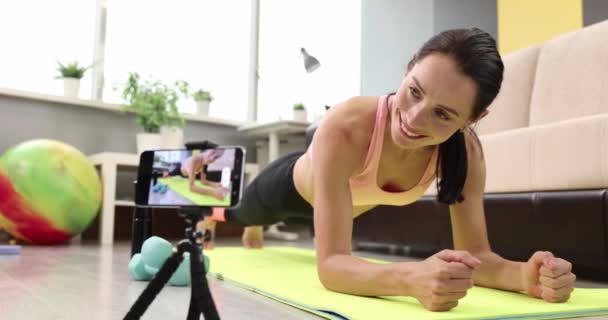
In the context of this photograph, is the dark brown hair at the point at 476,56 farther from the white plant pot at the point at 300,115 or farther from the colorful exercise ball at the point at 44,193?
the white plant pot at the point at 300,115

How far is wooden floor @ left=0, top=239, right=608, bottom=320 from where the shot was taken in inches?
34.3

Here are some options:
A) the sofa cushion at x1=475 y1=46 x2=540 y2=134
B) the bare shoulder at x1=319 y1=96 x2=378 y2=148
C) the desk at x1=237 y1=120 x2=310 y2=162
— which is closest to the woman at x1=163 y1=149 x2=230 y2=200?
the bare shoulder at x1=319 y1=96 x2=378 y2=148

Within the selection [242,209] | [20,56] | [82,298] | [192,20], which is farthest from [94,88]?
[82,298]

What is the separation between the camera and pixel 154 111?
308 centimetres

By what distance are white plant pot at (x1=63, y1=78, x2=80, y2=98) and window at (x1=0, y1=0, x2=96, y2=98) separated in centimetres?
9

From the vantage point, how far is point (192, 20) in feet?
12.5

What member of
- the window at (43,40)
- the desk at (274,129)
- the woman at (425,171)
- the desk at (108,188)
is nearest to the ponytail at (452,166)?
the woman at (425,171)

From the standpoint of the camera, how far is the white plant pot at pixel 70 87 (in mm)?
3072

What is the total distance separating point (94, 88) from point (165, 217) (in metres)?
0.91

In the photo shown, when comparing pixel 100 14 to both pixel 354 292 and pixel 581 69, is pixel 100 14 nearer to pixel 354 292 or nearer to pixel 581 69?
pixel 581 69

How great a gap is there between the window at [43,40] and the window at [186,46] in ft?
0.47

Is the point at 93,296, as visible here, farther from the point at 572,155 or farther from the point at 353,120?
the point at 572,155

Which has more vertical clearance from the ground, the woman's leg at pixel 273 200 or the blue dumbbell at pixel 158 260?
the woman's leg at pixel 273 200

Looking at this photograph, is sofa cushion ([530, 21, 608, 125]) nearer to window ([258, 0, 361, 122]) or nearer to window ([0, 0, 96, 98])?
window ([258, 0, 361, 122])
